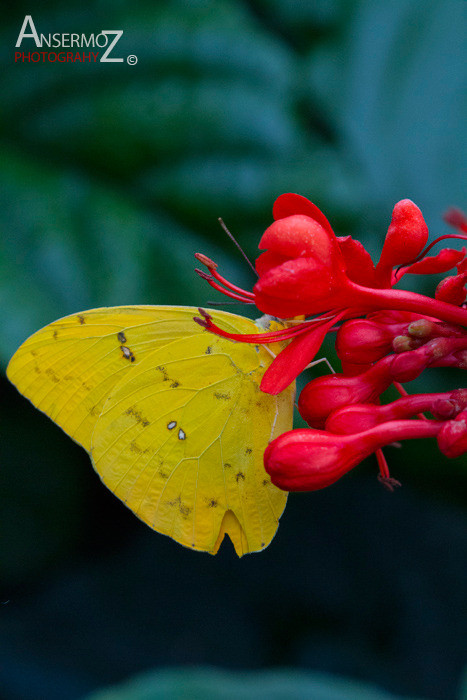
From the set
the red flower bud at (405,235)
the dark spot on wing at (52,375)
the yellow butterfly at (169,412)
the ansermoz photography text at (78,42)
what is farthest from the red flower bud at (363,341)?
A: the ansermoz photography text at (78,42)

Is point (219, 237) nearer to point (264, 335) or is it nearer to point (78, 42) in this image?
point (78, 42)

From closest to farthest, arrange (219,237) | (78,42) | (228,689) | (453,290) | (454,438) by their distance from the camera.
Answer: (454,438), (453,290), (228,689), (219,237), (78,42)

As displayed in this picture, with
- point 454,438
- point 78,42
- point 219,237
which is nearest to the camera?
point 454,438

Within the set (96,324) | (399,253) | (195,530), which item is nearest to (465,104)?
(399,253)

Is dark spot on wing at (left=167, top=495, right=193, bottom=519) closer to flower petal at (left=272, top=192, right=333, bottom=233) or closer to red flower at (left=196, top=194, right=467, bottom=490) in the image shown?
red flower at (left=196, top=194, right=467, bottom=490)

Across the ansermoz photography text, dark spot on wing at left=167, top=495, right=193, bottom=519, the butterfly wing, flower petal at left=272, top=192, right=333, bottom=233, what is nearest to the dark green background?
Result: the ansermoz photography text

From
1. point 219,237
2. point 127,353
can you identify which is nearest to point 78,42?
point 219,237

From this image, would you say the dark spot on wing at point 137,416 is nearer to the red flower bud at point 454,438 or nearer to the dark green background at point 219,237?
the dark green background at point 219,237

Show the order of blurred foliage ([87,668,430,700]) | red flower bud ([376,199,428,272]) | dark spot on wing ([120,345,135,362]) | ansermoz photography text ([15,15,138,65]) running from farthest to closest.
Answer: ansermoz photography text ([15,15,138,65]) → dark spot on wing ([120,345,135,362]) → blurred foliage ([87,668,430,700]) → red flower bud ([376,199,428,272])
